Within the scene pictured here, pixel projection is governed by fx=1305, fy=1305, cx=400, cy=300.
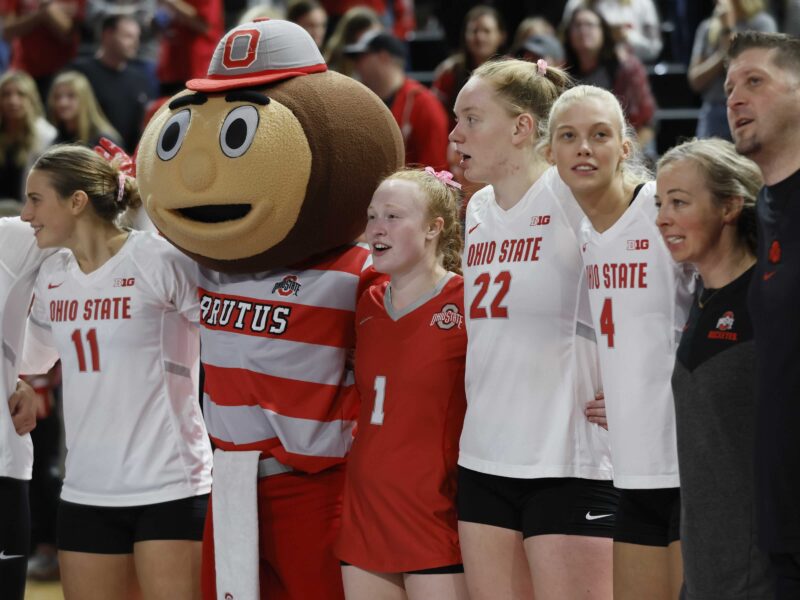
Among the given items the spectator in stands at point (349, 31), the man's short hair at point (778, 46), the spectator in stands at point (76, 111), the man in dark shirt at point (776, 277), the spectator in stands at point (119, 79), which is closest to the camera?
the man in dark shirt at point (776, 277)

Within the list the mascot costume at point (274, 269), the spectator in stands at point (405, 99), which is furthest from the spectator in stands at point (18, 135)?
the mascot costume at point (274, 269)

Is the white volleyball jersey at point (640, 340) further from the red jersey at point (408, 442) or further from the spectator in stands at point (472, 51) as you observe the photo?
the spectator in stands at point (472, 51)

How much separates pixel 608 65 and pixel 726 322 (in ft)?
12.5

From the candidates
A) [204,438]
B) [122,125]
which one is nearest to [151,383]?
[204,438]

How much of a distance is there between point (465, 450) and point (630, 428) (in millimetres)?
463

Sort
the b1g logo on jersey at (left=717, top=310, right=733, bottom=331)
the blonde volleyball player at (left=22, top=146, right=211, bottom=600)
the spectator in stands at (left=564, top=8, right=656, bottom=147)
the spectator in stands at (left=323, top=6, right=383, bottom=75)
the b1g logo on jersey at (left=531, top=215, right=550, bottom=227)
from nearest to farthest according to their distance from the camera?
the b1g logo on jersey at (left=717, top=310, right=733, bottom=331) → the b1g logo on jersey at (left=531, top=215, right=550, bottom=227) → the blonde volleyball player at (left=22, top=146, right=211, bottom=600) → the spectator in stands at (left=564, top=8, right=656, bottom=147) → the spectator in stands at (left=323, top=6, right=383, bottom=75)

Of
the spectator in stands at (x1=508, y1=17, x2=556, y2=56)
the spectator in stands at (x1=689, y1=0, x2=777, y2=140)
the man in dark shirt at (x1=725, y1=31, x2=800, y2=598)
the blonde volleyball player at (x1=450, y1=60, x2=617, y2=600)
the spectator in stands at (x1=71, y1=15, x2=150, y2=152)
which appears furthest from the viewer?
the spectator in stands at (x1=71, y1=15, x2=150, y2=152)

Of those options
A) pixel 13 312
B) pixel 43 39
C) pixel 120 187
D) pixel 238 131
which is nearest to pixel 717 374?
pixel 238 131

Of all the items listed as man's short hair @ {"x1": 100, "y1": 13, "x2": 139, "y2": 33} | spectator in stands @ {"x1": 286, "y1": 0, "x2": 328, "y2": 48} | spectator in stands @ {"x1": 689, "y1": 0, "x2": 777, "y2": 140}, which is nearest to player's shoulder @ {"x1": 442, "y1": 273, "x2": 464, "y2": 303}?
spectator in stands @ {"x1": 689, "y1": 0, "x2": 777, "y2": 140}

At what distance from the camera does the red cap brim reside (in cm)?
338

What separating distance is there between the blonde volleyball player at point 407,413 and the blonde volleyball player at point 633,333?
46 centimetres

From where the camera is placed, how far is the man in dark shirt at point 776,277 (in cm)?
240

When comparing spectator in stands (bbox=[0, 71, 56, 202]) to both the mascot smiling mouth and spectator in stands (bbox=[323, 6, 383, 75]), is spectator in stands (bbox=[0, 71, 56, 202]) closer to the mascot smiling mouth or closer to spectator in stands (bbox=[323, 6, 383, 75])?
spectator in stands (bbox=[323, 6, 383, 75])

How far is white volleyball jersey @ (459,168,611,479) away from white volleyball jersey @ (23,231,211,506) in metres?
0.86
